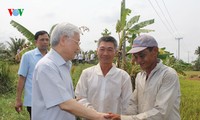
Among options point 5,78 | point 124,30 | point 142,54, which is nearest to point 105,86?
point 142,54

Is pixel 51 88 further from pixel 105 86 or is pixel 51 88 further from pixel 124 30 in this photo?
pixel 124 30

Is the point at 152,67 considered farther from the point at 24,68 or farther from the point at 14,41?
the point at 14,41

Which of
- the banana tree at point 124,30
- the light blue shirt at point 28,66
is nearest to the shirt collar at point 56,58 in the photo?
the light blue shirt at point 28,66

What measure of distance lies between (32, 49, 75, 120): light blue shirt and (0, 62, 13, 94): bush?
9100 mm

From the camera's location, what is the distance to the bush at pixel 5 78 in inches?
442

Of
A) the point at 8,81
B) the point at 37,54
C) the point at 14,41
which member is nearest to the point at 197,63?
the point at 14,41

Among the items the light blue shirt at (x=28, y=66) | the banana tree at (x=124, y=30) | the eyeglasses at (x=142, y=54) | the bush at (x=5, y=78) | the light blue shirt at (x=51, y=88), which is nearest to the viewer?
the light blue shirt at (x=51, y=88)

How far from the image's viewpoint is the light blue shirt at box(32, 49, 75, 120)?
2379 millimetres

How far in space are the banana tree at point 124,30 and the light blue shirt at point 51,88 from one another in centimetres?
481

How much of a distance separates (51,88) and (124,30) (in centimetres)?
529

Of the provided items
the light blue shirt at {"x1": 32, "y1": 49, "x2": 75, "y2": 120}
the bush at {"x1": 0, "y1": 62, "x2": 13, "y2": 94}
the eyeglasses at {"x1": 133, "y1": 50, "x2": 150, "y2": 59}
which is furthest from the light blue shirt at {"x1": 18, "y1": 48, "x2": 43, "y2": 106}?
the bush at {"x1": 0, "y1": 62, "x2": 13, "y2": 94}

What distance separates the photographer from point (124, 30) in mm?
7516

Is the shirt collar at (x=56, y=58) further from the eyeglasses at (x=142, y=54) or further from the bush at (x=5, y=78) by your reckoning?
the bush at (x=5, y=78)

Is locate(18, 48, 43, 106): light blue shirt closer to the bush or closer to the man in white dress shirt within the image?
the man in white dress shirt
